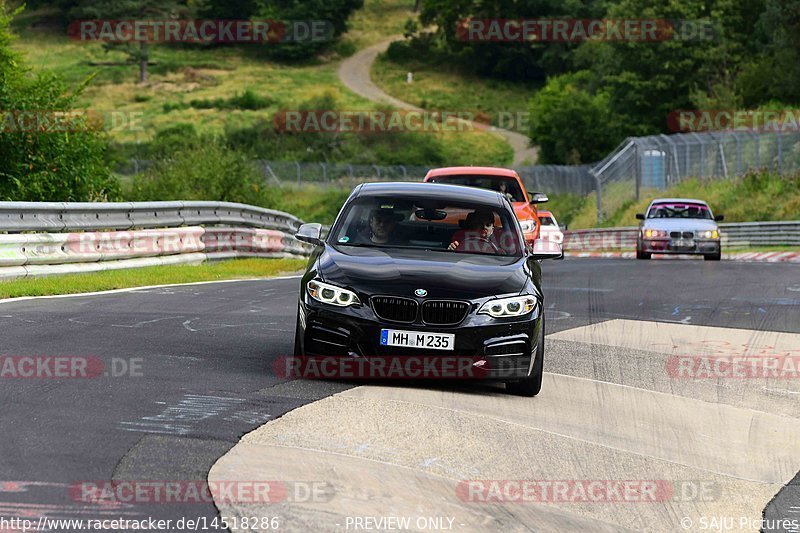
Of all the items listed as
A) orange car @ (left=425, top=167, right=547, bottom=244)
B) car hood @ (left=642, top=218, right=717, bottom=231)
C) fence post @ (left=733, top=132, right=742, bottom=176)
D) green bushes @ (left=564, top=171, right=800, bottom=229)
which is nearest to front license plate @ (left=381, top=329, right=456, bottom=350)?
orange car @ (left=425, top=167, right=547, bottom=244)

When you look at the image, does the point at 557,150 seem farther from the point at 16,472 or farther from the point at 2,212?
the point at 16,472

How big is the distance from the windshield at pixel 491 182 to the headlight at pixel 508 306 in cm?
1231

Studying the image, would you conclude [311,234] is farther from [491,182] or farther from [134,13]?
[134,13]

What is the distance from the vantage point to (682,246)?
3080 cm

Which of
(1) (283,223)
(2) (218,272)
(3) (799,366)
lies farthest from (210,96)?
(3) (799,366)

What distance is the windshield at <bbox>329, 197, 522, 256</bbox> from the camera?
10891 millimetres

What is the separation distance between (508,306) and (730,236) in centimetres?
3516

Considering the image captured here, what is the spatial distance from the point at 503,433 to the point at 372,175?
59941mm

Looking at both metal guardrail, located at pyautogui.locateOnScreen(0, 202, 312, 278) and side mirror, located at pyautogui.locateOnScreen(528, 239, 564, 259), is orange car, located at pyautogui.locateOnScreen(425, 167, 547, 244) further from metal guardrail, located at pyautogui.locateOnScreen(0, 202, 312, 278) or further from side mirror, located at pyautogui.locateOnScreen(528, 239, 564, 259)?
side mirror, located at pyautogui.locateOnScreen(528, 239, 564, 259)

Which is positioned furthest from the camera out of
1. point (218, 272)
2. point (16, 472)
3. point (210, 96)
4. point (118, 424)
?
point (210, 96)

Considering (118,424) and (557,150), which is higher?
(118,424)

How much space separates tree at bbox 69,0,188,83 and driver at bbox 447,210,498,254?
10941 cm

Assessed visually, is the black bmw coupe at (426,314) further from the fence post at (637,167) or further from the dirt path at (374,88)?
the dirt path at (374,88)

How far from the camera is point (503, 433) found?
8.45 m
